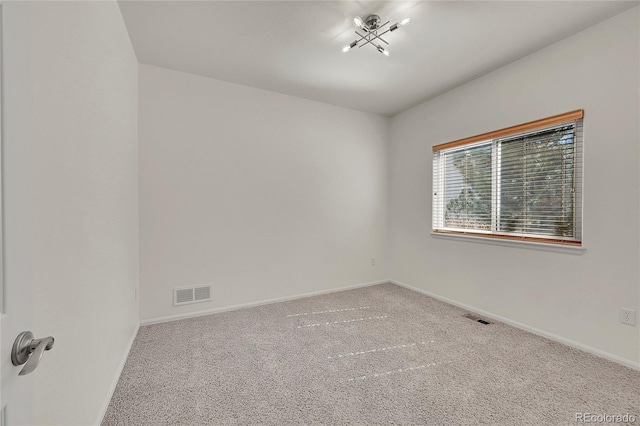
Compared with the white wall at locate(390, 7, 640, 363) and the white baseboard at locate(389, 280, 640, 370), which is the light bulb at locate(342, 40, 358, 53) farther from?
the white baseboard at locate(389, 280, 640, 370)

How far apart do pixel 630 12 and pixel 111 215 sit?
4017 millimetres

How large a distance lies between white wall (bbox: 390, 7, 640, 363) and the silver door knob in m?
3.35

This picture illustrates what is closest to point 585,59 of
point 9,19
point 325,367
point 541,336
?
point 541,336

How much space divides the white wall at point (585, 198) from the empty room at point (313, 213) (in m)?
0.02

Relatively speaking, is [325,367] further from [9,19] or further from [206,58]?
[206,58]

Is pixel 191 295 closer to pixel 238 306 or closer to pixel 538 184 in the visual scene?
pixel 238 306

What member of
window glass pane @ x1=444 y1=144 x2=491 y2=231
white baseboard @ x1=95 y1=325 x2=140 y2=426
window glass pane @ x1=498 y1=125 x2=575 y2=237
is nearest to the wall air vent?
white baseboard @ x1=95 y1=325 x2=140 y2=426

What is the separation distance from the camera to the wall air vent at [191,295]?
3057 mm

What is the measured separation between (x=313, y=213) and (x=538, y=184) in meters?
2.51

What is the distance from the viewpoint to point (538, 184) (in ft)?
8.94

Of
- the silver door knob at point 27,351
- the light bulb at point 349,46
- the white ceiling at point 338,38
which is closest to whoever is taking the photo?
the silver door knob at point 27,351

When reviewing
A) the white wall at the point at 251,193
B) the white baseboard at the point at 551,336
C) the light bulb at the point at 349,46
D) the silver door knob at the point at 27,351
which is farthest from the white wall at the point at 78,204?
the white baseboard at the point at 551,336

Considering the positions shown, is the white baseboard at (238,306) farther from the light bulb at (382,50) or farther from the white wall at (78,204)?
the light bulb at (382,50)

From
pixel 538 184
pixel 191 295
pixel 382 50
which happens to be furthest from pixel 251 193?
pixel 538 184
